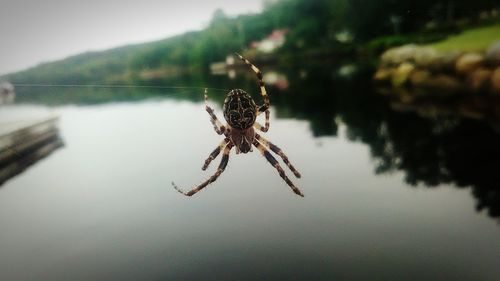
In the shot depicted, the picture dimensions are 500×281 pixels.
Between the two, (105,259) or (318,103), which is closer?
(105,259)

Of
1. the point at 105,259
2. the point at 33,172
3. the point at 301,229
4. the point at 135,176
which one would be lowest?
the point at 105,259

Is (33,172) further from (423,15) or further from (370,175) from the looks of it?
(423,15)

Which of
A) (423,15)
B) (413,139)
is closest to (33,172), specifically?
(413,139)

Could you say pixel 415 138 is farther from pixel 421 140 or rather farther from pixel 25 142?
pixel 25 142

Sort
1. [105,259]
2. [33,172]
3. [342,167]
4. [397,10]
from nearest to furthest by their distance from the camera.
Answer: [105,259]
[342,167]
[33,172]
[397,10]

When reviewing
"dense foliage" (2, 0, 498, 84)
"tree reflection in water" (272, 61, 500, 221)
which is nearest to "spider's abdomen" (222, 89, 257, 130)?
"tree reflection in water" (272, 61, 500, 221)

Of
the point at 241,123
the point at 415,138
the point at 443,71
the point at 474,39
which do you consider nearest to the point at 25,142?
the point at 415,138

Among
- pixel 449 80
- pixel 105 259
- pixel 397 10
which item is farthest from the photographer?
pixel 397 10

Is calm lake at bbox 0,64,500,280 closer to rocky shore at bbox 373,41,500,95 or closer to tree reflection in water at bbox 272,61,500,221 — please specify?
tree reflection in water at bbox 272,61,500,221
